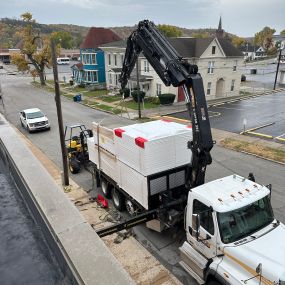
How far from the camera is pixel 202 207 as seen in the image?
7680 mm

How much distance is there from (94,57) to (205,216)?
45.4m

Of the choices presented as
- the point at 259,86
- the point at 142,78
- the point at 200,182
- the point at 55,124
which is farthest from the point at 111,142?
the point at 259,86

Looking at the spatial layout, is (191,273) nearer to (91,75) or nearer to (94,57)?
(91,75)

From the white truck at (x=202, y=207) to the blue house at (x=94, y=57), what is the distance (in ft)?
126

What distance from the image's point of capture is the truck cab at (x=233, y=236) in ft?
20.7

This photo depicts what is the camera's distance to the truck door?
7.28 meters

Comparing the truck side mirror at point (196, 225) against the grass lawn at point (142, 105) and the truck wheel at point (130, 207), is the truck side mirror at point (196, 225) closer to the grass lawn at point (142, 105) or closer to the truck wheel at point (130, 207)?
the truck wheel at point (130, 207)

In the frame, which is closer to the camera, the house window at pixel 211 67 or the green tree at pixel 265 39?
the house window at pixel 211 67

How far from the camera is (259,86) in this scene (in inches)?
1978

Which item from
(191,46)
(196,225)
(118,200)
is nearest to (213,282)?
(196,225)

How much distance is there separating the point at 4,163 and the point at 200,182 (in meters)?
10.1

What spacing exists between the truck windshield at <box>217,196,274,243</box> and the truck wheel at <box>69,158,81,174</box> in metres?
10.5

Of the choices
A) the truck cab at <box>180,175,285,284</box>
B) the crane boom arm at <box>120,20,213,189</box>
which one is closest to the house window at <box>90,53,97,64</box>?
the crane boom arm at <box>120,20,213,189</box>

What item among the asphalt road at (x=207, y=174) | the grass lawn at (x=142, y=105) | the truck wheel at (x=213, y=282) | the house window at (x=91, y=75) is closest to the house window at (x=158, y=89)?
the grass lawn at (x=142, y=105)
